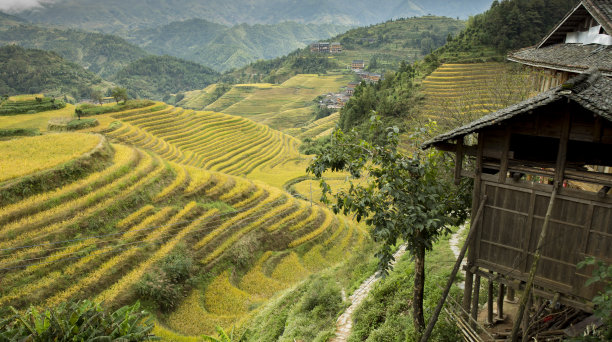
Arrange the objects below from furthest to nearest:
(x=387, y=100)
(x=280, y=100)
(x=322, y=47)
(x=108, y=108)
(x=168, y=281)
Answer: (x=322, y=47) → (x=280, y=100) → (x=108, y=108) → (x=387, y=100) → (x=168, y=281)

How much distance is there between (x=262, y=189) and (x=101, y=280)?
1152cm

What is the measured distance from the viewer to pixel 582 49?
8.91 metres

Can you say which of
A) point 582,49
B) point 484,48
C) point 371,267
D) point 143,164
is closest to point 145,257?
point 143,164

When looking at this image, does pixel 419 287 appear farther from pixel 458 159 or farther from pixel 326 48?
pixel 326 48

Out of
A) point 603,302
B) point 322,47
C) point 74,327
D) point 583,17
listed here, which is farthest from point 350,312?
point 322,47

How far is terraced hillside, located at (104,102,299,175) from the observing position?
116ft

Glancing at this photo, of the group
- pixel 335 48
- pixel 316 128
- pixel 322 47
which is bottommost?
pixel 316 128

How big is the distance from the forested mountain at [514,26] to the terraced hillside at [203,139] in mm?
26161

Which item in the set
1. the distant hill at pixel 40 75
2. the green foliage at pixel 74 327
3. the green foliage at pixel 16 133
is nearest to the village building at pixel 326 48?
the distant hill at pixel 40 75

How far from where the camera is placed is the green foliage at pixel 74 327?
707 cm

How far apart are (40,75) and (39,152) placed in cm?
12106

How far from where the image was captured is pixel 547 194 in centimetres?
531

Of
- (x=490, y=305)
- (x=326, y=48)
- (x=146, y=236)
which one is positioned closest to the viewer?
(x=490, y=305)

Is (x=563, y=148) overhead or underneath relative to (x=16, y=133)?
overhead
